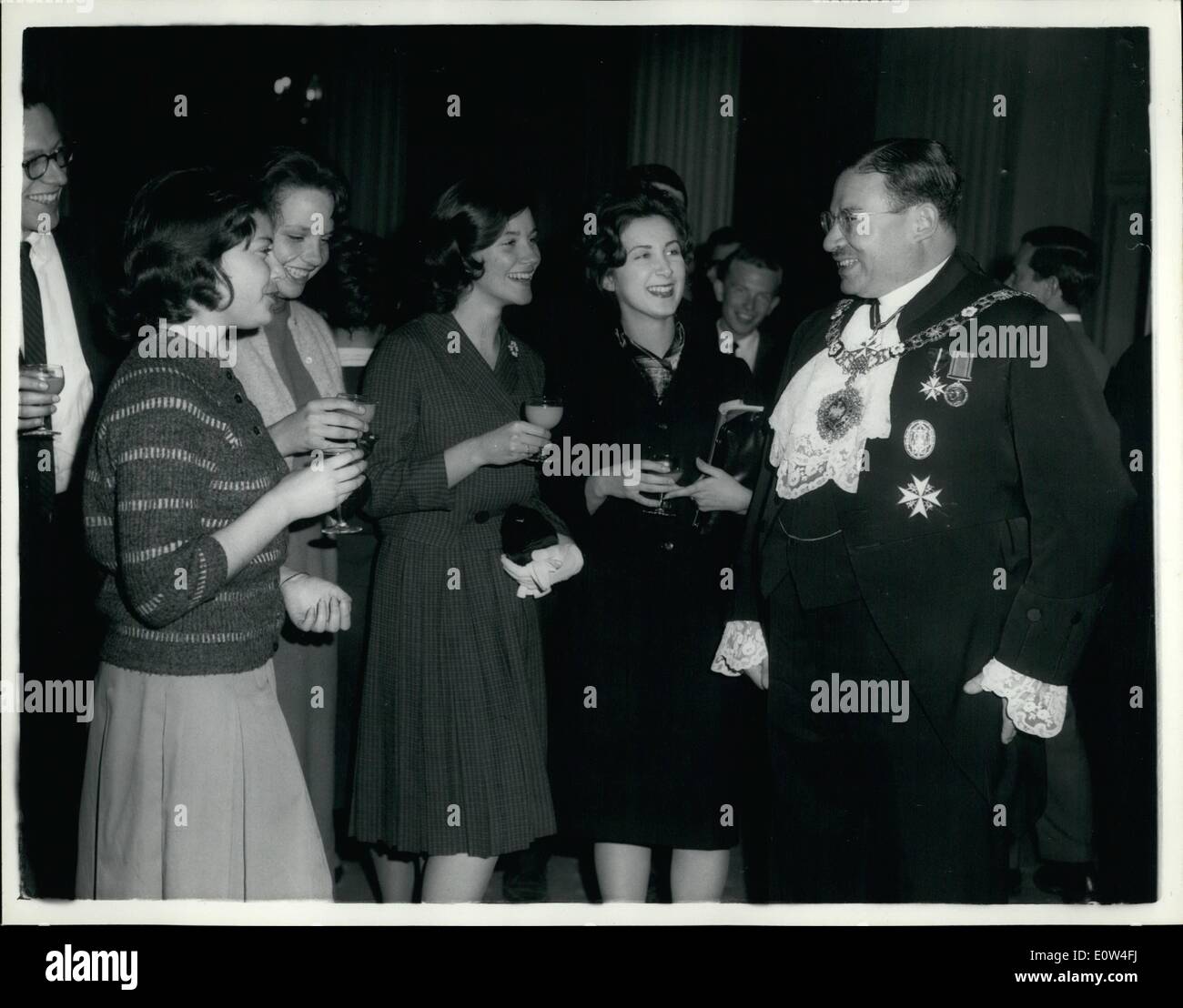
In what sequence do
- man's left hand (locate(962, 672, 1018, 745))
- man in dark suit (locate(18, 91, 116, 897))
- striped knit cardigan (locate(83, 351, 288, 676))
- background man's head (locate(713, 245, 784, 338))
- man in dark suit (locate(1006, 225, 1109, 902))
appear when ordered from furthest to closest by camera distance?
1. background man's head (locate(713, 245, 784, 338))
2. man in dark suit (locate(1006, 225, 1109, 902))
3. man in dark suit (locate(18, 91, 116, 897))
4. man's left hand (locate(962, 672, 1018, 745))
5. striped knit cardigan (locate(83, 351, 288, 676))

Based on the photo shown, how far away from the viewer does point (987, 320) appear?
8.00ft

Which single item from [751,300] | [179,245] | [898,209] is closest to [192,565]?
[179,245]

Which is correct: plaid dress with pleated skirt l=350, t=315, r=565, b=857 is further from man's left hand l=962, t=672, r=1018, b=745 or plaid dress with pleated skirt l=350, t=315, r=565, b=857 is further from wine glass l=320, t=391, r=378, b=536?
man's left hand l=962, t=672, r=1018, b=745

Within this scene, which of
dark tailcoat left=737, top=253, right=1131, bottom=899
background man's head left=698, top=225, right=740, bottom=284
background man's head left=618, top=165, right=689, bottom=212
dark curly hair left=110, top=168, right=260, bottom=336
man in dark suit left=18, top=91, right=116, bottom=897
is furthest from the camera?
background man's head left=698, top=225, right=740, bottom=284

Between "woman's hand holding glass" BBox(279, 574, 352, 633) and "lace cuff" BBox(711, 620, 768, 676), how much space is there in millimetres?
922

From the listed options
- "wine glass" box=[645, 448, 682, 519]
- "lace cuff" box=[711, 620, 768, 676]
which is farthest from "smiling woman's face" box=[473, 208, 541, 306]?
"lace cuff" box=[711, 620, 768, 676]

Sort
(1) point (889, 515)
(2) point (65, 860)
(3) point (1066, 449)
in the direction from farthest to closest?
(2) point (65, 860), (1) point (889, 515), (3) point (1066, 449)

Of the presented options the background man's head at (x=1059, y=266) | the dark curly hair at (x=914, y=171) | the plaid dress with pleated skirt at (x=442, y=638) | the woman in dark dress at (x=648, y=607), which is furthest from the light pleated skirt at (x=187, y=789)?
the background man's head at (x=1059, y=266)

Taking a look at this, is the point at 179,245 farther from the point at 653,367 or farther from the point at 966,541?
the point at 966,541

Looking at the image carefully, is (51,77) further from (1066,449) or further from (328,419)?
(1066,449)

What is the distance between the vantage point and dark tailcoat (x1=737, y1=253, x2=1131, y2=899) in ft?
7.82

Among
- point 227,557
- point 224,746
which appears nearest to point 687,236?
point 227,557

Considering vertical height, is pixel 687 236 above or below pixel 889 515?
above

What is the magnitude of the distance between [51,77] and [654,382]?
1714 mm
